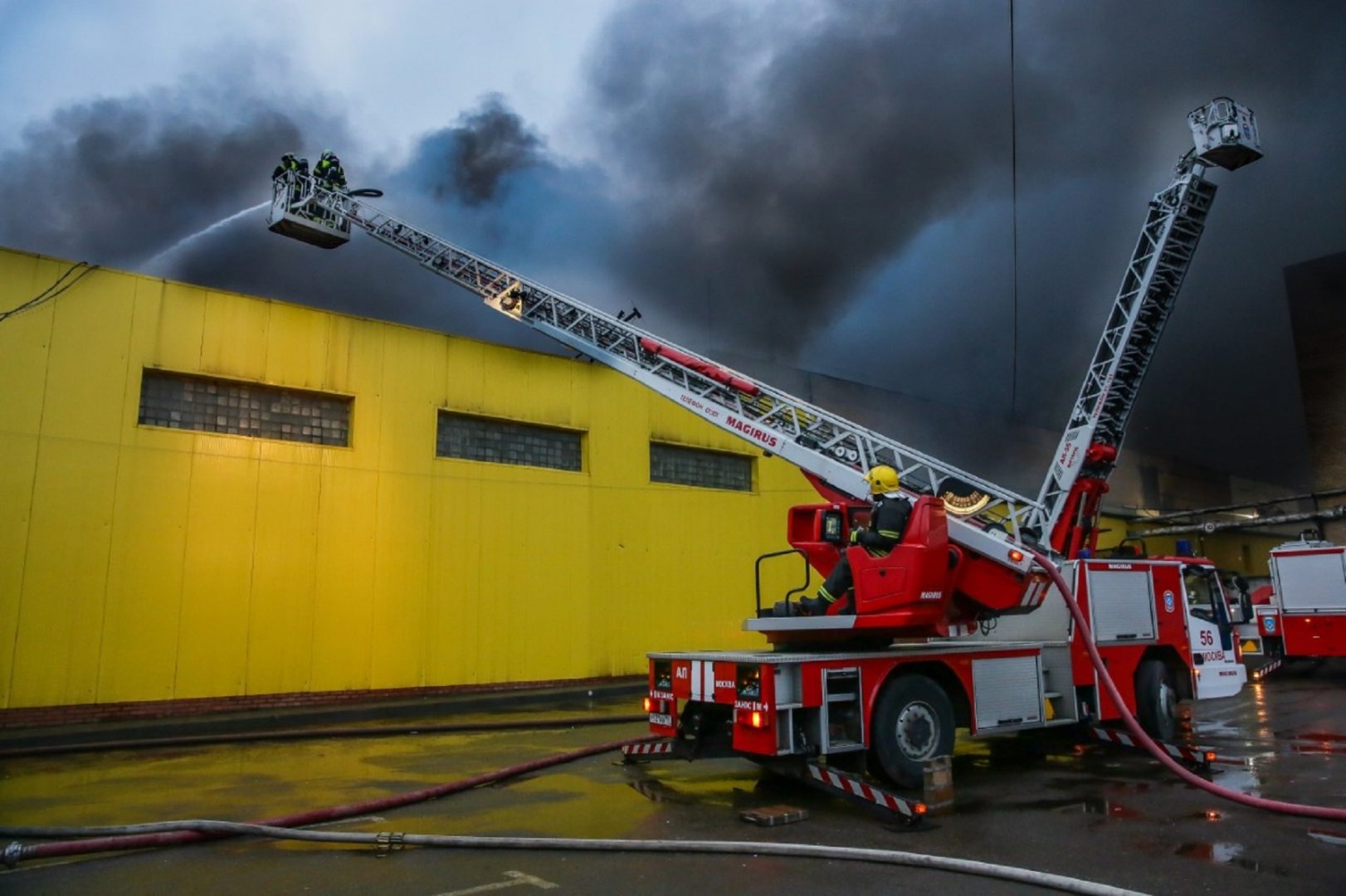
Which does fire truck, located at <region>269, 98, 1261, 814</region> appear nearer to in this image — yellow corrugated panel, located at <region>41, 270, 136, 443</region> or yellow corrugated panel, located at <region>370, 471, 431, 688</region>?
yellow corrugated panel, located at <region>370, 471, 431, 688</region>

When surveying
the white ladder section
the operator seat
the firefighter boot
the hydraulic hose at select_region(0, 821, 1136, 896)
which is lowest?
the hydraulic hose at select_region(0, 821, 1136, 896)

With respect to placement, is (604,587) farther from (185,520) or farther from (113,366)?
(113,366)

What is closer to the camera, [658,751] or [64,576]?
[658,751]

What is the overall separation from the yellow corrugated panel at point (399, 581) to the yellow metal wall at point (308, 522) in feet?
0.10

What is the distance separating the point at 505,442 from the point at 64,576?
23.3 feet

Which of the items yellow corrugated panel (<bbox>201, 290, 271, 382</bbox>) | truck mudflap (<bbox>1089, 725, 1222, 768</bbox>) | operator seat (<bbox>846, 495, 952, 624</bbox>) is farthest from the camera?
yellow corrugated panel (<bbox>201, 290, 271, 382</bbox>)

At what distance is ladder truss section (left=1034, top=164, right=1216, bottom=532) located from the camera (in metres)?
12.6

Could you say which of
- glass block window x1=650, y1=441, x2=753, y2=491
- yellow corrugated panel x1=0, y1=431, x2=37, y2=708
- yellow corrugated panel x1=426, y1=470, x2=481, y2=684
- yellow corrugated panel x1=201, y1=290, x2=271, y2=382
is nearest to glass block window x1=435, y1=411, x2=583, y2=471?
yellow corrugated panel x1=426, y1=470, x2=481, y2=684

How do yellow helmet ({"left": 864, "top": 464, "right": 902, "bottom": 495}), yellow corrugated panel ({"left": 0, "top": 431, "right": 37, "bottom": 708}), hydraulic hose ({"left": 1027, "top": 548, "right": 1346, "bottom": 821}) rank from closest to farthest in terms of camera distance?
hydraulic hose ({"left": 1027, "top": 548, "right": 1346, "bottom": 821}), yellow helmet ({"left": 864, "top": 464, "right": 902, "bottom": 495}), yellow corrugated panel ({"left": 0, "top": 431, "right": 37, "bottom": 708})

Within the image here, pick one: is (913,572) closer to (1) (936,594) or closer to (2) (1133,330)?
(1) (936,594)

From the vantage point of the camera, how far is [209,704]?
12523 mm

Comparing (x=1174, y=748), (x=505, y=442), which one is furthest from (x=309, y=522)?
(x=1174, y=748)

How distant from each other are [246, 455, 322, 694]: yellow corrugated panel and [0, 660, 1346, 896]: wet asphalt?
2301mm

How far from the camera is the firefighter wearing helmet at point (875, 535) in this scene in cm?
798
